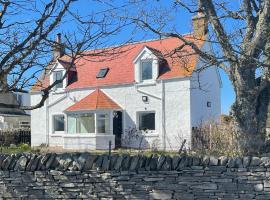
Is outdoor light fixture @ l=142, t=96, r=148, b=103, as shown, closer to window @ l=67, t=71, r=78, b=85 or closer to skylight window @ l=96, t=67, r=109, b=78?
skylight window @ l=96, t=67, r=109, b=78

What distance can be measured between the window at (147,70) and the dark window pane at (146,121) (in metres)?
→ 2.10

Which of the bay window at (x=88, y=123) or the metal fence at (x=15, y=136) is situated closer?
the bay window at (x=88, y=123)

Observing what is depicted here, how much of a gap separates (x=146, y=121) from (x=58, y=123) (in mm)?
6679

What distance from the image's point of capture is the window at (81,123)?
25391 mm

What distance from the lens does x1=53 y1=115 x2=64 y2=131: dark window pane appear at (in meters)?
28.1

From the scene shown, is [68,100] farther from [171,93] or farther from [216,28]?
[216,28]

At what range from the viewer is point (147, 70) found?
2489cm

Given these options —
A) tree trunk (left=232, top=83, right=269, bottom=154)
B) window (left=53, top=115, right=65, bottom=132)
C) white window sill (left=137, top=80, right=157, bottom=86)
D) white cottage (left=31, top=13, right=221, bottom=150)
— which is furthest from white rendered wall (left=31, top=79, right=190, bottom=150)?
tree trunk (left=232, top=83, right=269, bottom=154)

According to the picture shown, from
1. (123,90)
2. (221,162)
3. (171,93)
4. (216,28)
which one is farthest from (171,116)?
(221,162)

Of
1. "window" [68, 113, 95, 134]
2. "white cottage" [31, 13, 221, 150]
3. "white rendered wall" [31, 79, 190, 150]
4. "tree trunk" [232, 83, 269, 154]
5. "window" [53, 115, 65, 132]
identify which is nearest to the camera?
"tree trunk" [232, 83, 269, 154]

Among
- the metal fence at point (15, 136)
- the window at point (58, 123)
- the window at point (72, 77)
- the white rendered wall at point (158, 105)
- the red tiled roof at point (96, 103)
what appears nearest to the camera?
the white rendered wall at point (158, 105)

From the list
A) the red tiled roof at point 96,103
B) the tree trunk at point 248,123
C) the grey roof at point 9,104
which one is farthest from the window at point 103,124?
the tree trunk at point 248,123

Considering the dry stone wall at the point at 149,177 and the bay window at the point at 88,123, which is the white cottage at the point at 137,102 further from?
the dry stone wall at the point at 149,177

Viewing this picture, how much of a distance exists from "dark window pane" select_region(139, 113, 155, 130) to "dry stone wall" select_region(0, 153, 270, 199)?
16835mm
